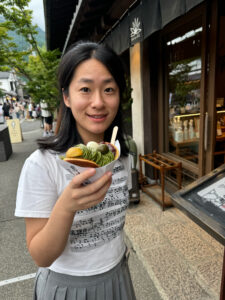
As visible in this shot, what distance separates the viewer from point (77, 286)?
1221mm

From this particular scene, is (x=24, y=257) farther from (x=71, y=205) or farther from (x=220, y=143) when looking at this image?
(x=220, y=143)

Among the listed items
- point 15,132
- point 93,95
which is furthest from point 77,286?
point 15,132

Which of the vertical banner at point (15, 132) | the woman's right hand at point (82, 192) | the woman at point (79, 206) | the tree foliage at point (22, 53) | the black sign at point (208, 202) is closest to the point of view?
the woman's right hand at point (82, 192)

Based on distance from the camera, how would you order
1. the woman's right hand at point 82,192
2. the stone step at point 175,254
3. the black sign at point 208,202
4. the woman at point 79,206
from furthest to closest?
the stone step at point 175,254 → the black sign at point 208,202 → the woman at point 79,206 → the woman's right hand at point 82,192

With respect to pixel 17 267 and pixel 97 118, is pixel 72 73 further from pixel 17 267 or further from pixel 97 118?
pixel 17 267

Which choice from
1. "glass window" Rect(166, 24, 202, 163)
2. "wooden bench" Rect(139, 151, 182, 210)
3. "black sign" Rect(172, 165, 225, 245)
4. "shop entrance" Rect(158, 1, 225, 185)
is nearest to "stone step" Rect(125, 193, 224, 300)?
"wooden bench" Rect(139, 151, 182, 210)

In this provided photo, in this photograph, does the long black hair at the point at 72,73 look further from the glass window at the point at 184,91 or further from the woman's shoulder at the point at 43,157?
the glass window at the point at 184,91

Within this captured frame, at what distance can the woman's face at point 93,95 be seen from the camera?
1134 millimetres

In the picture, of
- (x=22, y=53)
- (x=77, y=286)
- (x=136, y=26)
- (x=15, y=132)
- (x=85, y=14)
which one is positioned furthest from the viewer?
(x=15, y=132)

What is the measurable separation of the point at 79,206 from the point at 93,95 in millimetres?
547

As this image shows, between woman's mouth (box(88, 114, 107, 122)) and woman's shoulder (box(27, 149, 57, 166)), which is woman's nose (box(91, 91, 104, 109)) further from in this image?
woman's shoulder (box(27, 149, 57, 166))

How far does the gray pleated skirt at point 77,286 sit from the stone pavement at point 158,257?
1456 millimetres

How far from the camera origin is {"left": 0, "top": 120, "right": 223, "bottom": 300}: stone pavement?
2518mm

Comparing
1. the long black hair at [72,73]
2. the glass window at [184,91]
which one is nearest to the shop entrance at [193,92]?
the glass window at [184,91]
